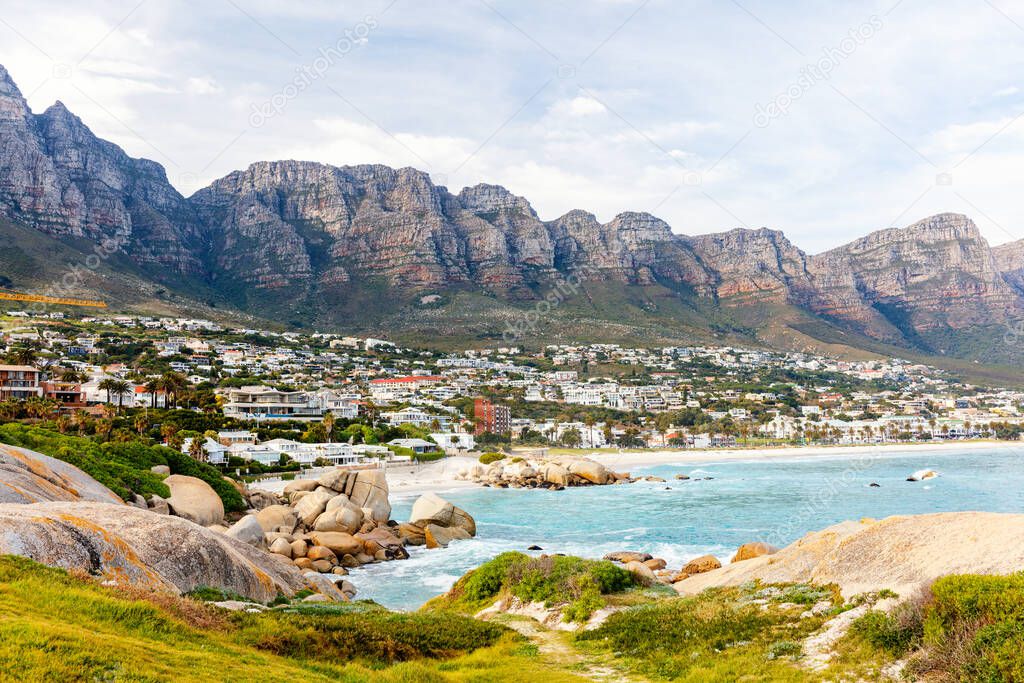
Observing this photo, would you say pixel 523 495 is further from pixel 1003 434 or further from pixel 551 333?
pixel 551 333

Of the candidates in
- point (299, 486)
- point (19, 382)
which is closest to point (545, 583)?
point (299, 486)

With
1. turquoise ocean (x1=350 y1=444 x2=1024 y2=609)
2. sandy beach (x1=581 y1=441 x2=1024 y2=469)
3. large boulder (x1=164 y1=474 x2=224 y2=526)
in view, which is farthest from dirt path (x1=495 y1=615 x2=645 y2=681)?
sandy beach (x1=581 y1=441 x2=1024 y2=469)

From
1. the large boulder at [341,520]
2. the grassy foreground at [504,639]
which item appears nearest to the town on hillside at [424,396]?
the large boulder at [341,520]

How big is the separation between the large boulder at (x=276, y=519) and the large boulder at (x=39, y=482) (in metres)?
8.99

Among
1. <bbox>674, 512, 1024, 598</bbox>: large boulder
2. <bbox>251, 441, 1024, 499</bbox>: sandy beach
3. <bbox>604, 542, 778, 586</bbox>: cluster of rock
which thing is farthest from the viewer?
<bbox>251, 441, 1024, 499</bbox>: sandy beach

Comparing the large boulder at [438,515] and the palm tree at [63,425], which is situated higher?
the palm tree at [63,425]

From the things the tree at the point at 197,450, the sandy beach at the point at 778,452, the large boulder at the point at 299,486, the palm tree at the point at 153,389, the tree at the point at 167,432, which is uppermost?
the palm tree at the point at 153,389

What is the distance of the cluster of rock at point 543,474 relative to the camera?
215 feet

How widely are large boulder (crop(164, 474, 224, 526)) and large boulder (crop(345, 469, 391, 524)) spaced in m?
7.76

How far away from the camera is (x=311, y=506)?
3397 centimetres

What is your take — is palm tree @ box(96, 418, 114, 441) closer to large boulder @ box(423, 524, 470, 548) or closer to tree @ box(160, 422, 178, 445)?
tree @ box(160, 422, 178, 445)

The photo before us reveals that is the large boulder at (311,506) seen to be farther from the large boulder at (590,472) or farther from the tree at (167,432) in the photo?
the large boulder at (590,472)

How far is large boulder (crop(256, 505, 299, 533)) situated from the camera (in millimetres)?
30734

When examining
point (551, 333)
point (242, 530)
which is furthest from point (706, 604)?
point (551, 333)
